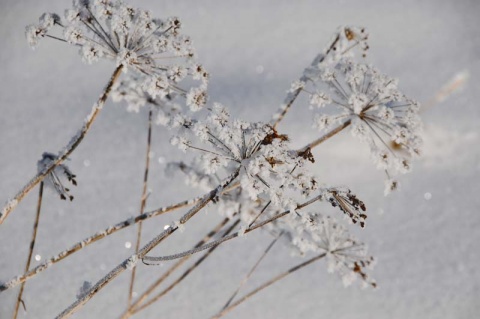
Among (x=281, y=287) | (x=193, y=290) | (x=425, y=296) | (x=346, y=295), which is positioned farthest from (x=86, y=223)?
(x=425, y=296)

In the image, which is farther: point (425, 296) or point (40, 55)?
point (40, 55)

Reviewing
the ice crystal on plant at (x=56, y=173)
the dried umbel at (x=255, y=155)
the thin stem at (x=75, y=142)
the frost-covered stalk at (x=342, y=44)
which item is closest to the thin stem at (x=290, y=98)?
the frost-covered stalk at (x=342, y=44)

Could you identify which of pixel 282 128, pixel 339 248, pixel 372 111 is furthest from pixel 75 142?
pixel 282 128

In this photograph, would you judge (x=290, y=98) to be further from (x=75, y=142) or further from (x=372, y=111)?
(x=75, y=142)

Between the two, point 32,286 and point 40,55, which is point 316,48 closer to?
point 40,55

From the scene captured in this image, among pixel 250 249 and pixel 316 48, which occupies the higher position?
pixel 316 48
